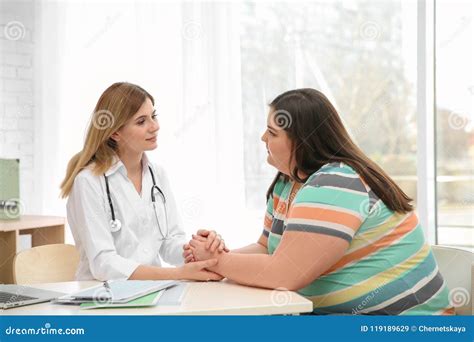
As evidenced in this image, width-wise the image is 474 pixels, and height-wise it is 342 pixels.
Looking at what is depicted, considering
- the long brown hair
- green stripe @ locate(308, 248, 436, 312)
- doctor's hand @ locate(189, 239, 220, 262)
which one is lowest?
green stripe @ locate(308, 248, 436, 312)

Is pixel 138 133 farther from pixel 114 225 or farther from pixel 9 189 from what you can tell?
pixel 9 189

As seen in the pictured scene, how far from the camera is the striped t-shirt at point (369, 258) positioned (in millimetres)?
1647

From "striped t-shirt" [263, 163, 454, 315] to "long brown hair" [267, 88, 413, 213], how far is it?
32mm

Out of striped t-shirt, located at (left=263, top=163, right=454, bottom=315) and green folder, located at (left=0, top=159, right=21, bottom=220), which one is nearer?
striped t-shirt, located at (left=263, top=163, right=454, bottom=315)

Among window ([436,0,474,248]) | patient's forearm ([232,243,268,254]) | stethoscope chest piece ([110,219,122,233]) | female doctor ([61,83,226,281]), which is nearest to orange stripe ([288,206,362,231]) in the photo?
female doctor ([61,83,226,281])

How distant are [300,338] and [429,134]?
228 centimetres

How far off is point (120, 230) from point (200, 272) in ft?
1.30

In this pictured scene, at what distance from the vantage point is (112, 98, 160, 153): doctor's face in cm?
216

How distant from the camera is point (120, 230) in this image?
2055 millimetres

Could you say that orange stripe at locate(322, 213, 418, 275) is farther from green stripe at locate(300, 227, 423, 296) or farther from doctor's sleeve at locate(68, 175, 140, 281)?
doctor's sleeve at locate(68, 175, 140, 281)

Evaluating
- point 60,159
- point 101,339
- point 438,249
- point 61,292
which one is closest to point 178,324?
point 101,339

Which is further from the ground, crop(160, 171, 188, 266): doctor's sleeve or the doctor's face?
the doctor's face

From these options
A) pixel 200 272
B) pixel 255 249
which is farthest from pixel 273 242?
pixel 200 272

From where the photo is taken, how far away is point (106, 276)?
74.4 inches
